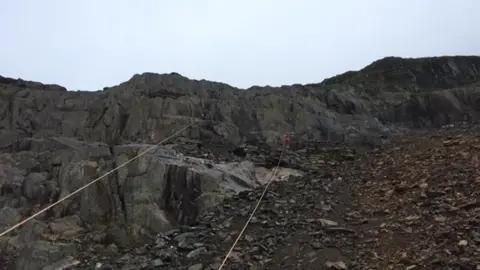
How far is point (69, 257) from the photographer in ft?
31.1

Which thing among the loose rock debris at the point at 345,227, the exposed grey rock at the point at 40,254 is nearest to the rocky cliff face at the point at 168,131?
the exposed grey rock at the point at 40,254

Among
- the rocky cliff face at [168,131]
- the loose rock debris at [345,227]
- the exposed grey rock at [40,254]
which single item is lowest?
the exposed grey rock at [40,254]

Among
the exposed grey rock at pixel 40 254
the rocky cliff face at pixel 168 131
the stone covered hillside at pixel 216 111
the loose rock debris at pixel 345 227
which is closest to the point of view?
the loose rock debris at pixel 345 227

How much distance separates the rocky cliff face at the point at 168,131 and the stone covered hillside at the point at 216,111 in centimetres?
6

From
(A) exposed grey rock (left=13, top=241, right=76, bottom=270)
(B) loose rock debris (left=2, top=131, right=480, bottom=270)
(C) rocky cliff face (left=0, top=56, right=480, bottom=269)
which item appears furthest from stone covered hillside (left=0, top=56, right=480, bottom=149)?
(A) exposed grey rock (left=13, top=241, right=76, bottom=270)

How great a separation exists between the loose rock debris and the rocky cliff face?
0.96m

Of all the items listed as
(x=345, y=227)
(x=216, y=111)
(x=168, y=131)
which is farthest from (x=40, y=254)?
(x=216, y=111)

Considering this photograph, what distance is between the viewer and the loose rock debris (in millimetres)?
7684

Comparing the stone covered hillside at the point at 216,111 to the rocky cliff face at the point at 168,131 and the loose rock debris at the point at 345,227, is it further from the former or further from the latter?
the loose rock debris at the point at 345,227

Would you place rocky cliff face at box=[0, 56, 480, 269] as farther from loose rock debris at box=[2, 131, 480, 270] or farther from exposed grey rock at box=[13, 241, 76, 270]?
loose rock debris at box=[2, 131, 480, 270]

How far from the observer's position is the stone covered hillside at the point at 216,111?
19125mm

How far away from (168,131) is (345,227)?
10.8 meters

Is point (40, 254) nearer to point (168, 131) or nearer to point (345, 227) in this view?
point (345, 227)

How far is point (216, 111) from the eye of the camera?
20.6m
